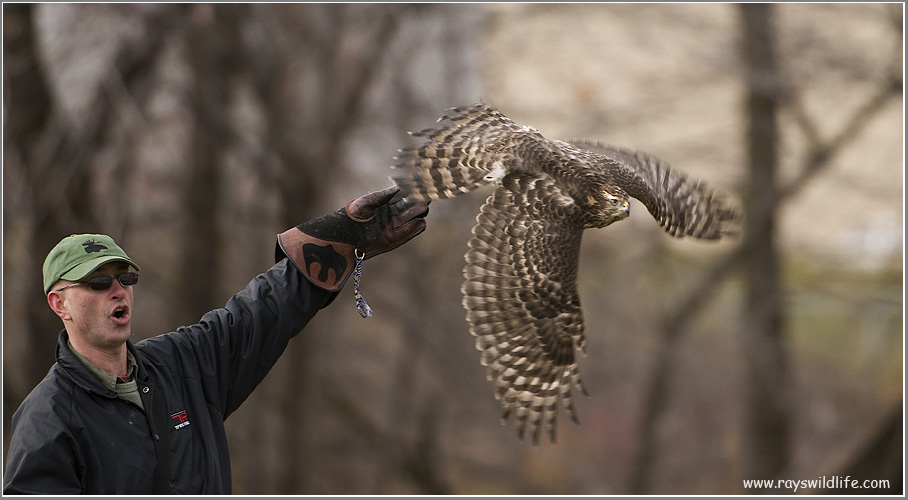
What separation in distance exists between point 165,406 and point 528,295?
177 centimetres

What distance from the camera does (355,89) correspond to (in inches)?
362

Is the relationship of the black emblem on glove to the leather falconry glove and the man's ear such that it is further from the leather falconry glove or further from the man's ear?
the man's ear

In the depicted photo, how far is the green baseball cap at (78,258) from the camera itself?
2637 millimetres

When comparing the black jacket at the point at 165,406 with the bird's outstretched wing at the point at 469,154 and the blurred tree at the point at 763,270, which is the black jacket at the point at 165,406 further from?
the blurred tree at the point at 763,270

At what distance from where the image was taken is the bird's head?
3.51 metres

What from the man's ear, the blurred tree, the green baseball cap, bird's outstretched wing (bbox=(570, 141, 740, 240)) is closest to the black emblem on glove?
the green baseball cap

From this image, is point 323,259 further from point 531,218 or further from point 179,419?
point 531,218

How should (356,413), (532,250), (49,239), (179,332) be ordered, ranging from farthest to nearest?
1. (356,413)
2. (49,239)
3. (532,250)
4. (179,332)

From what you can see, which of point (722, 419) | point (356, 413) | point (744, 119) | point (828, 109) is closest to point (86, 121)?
point (356, 413)

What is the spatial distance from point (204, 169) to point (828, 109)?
6806 mm

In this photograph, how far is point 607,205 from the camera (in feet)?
11.6

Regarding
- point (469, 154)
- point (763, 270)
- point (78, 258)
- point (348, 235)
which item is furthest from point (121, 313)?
point (763, 270)

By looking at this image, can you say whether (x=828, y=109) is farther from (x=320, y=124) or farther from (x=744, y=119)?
(x=320, y=124)

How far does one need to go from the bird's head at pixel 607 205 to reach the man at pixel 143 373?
36.4 inches
